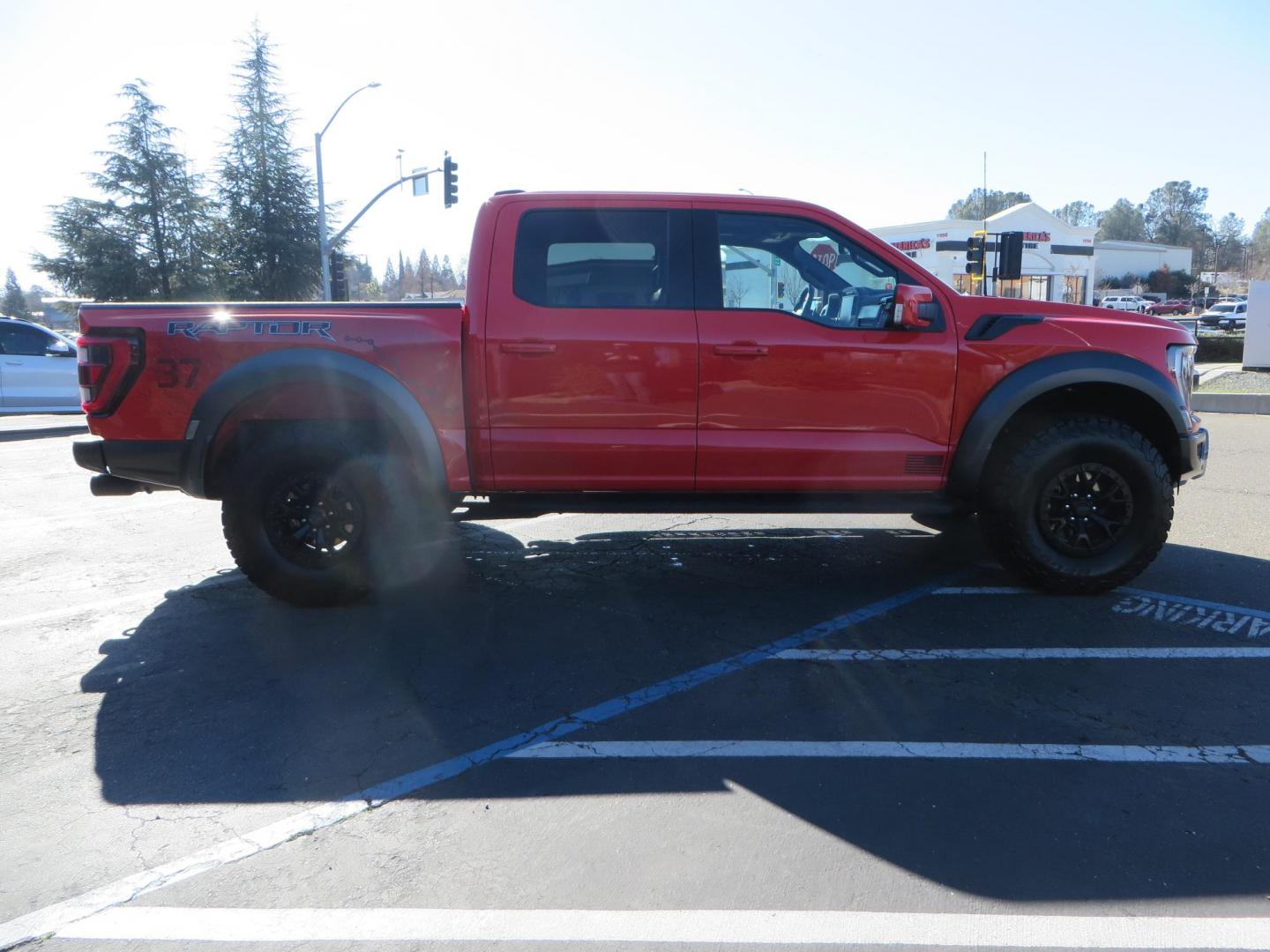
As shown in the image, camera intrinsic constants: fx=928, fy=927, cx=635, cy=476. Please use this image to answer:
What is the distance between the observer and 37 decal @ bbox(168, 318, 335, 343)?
15.1 ft

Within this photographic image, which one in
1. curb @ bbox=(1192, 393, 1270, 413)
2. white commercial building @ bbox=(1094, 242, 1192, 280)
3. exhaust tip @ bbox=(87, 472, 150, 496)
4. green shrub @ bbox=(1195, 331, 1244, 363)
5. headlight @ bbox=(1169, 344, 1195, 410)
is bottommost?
curb @ bbox=(1192, 393, 1270, 413)

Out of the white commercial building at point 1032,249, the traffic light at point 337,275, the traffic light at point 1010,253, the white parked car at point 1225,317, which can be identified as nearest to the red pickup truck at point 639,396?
the traffic light at point 1010,253

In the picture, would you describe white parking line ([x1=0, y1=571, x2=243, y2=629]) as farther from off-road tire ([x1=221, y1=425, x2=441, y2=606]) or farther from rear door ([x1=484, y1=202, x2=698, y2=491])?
rear door ([x1=484, y1=202, x2=698, y2=491])

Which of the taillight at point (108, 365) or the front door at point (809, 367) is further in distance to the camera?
the front door at point (809, 367)

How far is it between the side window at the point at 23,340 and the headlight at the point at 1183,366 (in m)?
15.3

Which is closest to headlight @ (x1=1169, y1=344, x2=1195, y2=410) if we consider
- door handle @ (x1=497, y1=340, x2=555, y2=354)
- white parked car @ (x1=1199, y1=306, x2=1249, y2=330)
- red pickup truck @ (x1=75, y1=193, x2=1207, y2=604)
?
red pickup truck @ (x1=75, y1=193, x2=1207, y2=604)

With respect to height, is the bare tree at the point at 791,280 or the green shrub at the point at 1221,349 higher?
the bare tree at the point at 791,280

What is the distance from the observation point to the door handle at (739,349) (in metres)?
4.70

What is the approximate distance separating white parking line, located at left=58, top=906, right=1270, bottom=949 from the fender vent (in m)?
2.79

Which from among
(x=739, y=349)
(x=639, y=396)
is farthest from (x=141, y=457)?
(x=739, y=349)

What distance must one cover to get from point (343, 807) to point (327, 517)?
2107mm

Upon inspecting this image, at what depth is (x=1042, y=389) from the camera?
4777mm

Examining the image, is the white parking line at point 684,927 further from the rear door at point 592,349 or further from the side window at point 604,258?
the side window at point 604,258

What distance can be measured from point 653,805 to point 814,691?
110 centimetres
